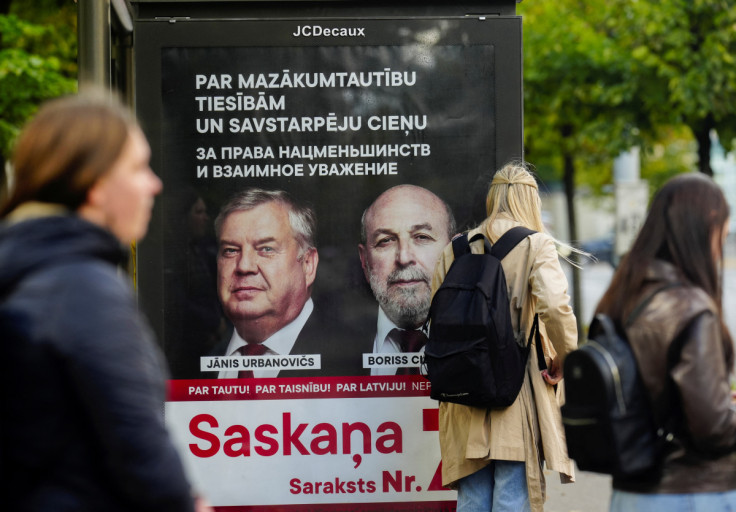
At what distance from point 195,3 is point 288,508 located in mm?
2312

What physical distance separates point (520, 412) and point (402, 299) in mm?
765

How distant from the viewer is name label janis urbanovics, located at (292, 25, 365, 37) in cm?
440

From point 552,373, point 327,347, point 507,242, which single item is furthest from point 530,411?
point 327,347

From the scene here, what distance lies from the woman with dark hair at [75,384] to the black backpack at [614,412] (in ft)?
3.96

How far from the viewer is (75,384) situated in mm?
1681

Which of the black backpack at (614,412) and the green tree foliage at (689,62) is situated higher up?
the green tree foliage at (689,62)

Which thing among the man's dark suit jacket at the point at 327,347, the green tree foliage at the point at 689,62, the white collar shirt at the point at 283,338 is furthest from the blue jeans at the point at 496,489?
the green tree foliage at the point at 689,62

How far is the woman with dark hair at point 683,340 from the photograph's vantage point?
2.50 meters

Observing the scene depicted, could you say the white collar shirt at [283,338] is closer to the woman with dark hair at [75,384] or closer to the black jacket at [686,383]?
the black jacket at [686,383]

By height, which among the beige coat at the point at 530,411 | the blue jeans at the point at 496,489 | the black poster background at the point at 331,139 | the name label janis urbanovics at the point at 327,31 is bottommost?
the blue jeans at the point at 496,489

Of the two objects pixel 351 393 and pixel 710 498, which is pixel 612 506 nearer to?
pixel 710 498

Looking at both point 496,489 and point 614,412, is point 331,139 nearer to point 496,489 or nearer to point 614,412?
point 496,489

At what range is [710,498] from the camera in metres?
2.59

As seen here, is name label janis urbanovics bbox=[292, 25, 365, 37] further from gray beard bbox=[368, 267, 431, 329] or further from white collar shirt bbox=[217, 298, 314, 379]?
Result: white collar shirt bbox=[217, 298, 314, 379]
